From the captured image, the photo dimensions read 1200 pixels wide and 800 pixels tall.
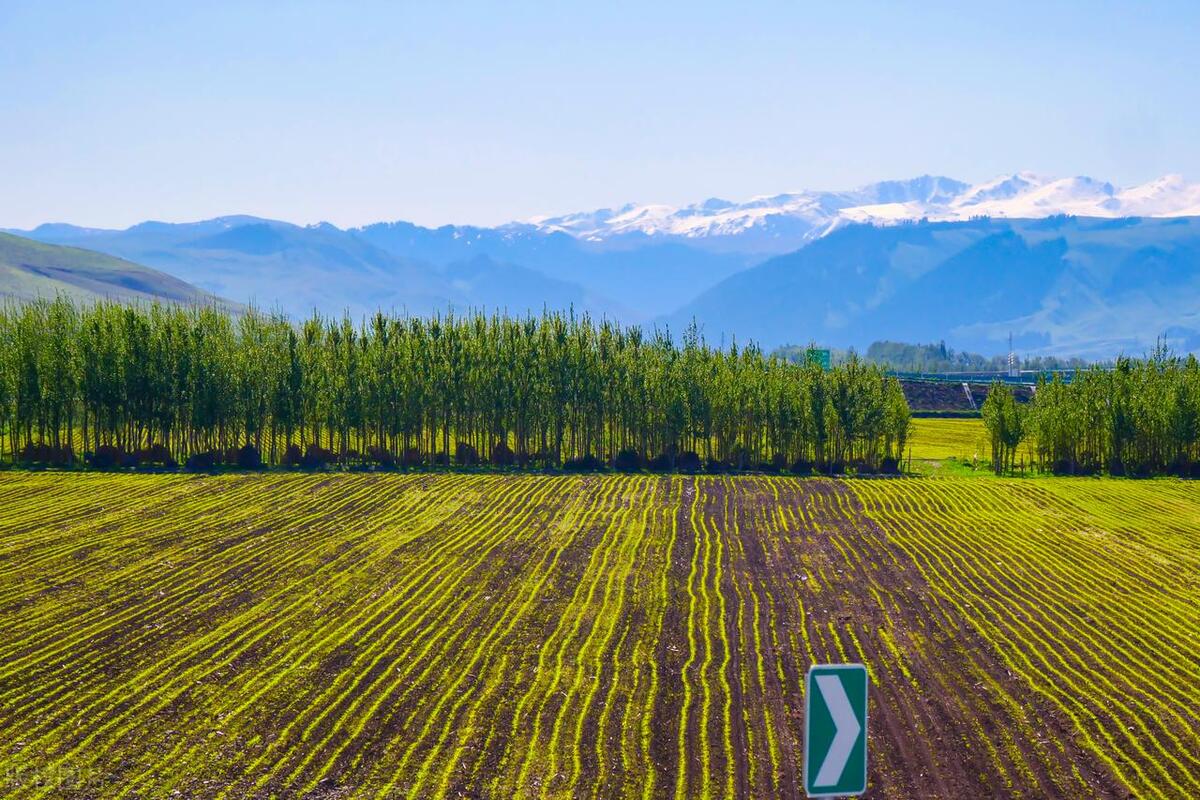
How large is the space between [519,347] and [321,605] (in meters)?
61.5

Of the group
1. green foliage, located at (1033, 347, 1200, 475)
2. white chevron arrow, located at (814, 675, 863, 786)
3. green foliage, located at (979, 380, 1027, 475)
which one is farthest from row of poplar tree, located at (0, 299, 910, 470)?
white chevron arrow, located at (814, 675, 863, 786)

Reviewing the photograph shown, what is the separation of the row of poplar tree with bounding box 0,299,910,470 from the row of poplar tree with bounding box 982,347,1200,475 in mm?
9554

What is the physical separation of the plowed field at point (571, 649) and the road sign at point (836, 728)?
49.3ft

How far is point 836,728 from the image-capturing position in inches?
372

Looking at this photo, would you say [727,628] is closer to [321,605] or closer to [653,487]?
[321,605]

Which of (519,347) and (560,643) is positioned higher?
(519,347)

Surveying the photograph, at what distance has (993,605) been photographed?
4097cm

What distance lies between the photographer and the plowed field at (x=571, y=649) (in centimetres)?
2495

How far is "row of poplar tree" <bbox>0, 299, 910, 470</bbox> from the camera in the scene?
87.7 m

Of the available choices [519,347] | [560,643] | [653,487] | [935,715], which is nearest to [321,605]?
[560,643]

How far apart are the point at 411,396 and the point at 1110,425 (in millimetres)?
59294

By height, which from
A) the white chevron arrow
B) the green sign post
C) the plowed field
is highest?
the green sign post

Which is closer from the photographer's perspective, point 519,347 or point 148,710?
point 148,710

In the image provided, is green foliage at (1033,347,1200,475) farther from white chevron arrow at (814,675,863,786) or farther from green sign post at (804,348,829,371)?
white chevron arrow at (814,675,863,786)
